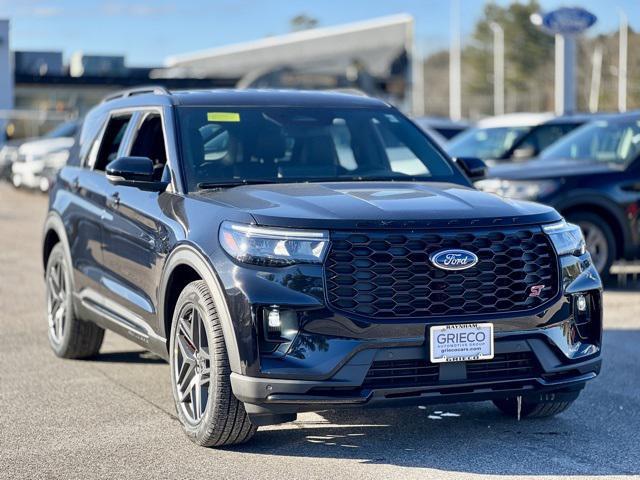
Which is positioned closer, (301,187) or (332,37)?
(301,187)

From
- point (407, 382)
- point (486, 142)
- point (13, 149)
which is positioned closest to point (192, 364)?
point (407, 382)

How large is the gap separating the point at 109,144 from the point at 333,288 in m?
3.25

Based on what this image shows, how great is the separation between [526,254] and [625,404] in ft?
5.29

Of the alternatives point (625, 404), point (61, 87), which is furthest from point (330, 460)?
point (61, 87)

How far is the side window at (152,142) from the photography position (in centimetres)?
705

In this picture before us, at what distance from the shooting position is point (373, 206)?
554 centimetres

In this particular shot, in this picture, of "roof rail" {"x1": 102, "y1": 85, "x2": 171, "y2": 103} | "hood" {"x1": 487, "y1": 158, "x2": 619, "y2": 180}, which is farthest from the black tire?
"hood" {"x1": 487, "y1": 158, "x2": 619, "y2": 180}

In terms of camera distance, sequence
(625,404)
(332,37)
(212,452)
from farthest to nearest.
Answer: (332,37) → (625,404) → (212,452)

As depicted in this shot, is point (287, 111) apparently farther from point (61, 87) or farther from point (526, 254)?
point (61, 87)

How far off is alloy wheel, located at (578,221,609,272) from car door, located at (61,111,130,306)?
5433 mm

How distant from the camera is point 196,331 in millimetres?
5734

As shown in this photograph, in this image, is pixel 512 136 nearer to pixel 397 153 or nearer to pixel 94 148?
pixel 94 148

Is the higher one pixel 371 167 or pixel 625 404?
pixel 371 167

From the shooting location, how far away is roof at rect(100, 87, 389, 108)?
696 centimetres
